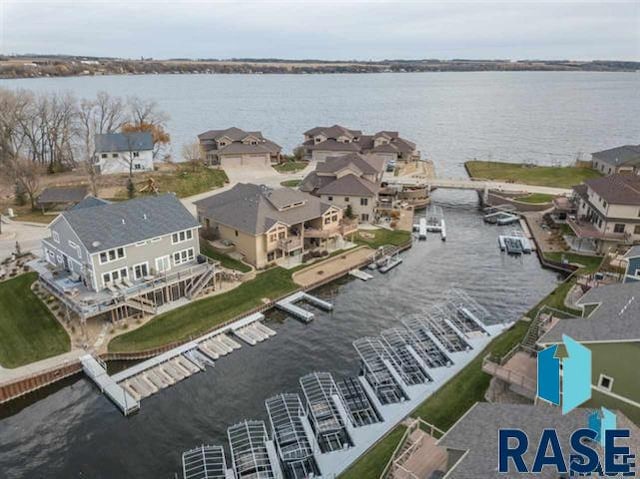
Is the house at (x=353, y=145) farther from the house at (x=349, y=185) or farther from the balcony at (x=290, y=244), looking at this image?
the balcony at (x=290, y=244)

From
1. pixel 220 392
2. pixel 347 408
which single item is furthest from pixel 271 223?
pixel 347 408

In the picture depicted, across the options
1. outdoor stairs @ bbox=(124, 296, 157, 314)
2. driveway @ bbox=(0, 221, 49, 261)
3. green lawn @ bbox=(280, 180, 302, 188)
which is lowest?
outdoor stairs @ bbox=(124, 296, 157, 314)

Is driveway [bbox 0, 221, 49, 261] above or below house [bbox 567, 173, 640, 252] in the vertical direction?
below

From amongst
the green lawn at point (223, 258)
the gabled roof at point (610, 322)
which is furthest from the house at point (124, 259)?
the gabled roof at point (610, 322)

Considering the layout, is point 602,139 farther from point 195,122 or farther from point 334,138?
point 195,122

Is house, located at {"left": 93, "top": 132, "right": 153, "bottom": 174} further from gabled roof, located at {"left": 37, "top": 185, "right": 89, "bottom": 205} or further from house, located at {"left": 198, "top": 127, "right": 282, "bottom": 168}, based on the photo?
house, located at {"left": 198, "top": 127, "right": 282, "bottom": 168}

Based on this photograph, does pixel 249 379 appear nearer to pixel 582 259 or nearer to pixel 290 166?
pixel 582 259

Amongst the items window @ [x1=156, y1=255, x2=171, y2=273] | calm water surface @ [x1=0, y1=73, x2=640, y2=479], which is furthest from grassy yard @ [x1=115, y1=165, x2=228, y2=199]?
calm water surface @ [x1=0, y1=73, x2=640, y2=479]
